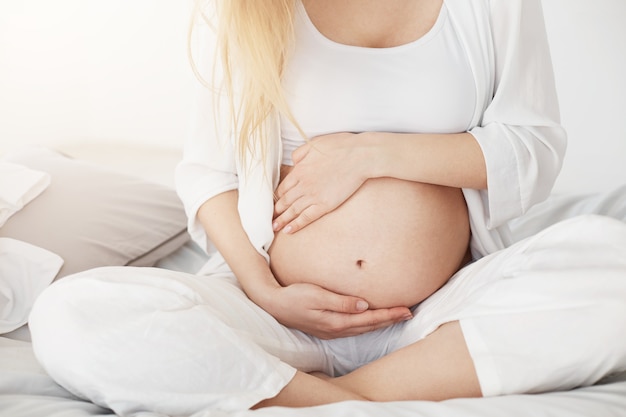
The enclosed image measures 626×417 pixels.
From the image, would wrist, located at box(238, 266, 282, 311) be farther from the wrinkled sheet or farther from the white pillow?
the white pillow

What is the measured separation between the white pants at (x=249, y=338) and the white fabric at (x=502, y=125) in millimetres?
160

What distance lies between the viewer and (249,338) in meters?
1.08

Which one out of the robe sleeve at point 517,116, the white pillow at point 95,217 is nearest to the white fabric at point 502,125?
the robe sleeve at point 517,116

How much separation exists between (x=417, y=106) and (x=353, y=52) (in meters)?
0.13

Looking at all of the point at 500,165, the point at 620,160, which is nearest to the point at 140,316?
the point at 500,165

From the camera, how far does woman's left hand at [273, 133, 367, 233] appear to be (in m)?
1.19

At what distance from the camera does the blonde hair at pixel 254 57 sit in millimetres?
1173

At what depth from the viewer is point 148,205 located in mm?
1689

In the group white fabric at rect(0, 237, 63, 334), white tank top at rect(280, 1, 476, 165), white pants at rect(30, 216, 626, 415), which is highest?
white tank top at rect(280, 1, 476, 165)

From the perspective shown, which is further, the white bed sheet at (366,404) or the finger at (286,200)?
the finger at (286,200)

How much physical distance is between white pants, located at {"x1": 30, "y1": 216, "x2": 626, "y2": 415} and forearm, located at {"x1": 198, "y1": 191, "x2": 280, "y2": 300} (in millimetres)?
164

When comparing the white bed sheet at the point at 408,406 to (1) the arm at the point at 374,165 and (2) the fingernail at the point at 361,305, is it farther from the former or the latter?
(1) the arm at the point at 374,165

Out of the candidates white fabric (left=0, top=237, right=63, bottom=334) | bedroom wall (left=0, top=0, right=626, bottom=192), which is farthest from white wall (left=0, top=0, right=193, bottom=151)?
white fabric (left=0, top=237, right=63, bottom=334)

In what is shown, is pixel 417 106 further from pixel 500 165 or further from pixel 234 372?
pixel 234 372
